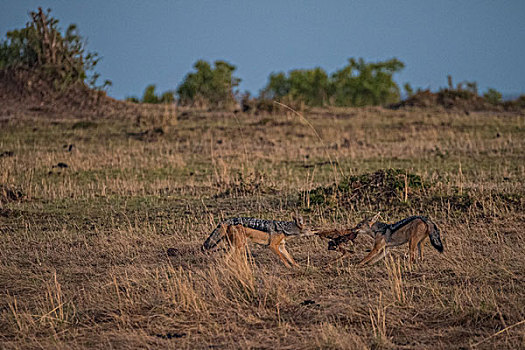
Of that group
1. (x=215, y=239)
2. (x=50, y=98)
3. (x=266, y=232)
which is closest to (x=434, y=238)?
(x=266, y=232)

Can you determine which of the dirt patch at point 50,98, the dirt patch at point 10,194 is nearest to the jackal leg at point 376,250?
the dirt patch at point 10,194

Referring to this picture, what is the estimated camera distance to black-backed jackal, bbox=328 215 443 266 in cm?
687

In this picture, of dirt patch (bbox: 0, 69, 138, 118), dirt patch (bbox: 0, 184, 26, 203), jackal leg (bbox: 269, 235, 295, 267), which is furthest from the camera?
dirt patch (bbox: 0, 69, 138, 118)

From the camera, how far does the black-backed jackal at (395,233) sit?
687 cm

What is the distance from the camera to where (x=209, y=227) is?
30.3 ft

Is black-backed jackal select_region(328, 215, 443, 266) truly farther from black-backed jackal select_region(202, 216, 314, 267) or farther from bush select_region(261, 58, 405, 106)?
bush select_region(261, 58, 405, 106)

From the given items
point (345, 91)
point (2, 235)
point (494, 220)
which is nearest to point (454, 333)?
point (494, 220)

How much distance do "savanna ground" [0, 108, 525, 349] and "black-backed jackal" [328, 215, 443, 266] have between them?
26 centimetres

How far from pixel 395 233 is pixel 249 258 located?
196cm

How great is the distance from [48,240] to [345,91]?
55.9 m

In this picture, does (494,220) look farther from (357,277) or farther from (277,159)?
(277,159)

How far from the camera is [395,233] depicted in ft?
22.8

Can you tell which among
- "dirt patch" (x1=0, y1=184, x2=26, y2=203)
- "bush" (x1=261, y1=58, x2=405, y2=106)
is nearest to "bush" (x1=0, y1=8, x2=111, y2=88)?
"dirt patch" (x1=0, y1=184, x2=26, y2=203)

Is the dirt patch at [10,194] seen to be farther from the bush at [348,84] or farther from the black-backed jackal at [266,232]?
the bush at [348,84]
